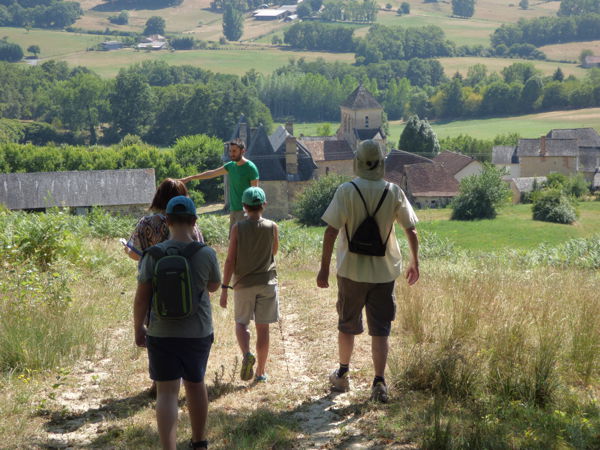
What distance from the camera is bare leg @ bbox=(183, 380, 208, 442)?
439 centimetres

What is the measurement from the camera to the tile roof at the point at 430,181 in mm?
66062

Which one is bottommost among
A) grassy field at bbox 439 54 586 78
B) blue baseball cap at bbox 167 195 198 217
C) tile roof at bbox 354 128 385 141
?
tile roof at bbox 354 128 385 141

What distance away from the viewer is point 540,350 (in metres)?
5.30

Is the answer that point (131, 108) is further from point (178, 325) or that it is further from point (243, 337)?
point (178, 325)

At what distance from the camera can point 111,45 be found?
16862cm

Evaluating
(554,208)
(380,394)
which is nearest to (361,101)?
(554,208)

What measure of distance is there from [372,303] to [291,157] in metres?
61.6

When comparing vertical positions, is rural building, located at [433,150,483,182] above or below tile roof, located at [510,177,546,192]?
above

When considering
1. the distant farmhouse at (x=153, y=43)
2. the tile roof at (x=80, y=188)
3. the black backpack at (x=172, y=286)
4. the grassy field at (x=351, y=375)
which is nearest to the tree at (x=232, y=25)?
the distant farmhouse at (x=153, y=43)

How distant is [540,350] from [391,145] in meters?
97.4

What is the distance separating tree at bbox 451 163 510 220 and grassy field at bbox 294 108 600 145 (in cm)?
4644

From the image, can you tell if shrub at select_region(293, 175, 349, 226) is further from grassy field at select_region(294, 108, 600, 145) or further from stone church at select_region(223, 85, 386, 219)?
grassy field at select_region(294, 108, 600, 145)

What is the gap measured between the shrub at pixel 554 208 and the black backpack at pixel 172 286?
50419 mm

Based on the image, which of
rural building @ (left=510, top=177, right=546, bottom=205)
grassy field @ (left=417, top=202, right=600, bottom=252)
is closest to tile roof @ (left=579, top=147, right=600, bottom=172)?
rural building @ (left=510, top=177, right=546, bottom=205)
